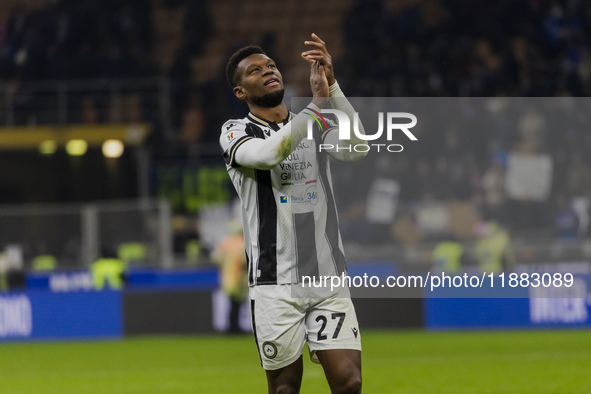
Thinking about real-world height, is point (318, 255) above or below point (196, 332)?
above

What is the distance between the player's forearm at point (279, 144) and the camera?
4.21m

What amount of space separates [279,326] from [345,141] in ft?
2.87

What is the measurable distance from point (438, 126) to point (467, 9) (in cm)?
622

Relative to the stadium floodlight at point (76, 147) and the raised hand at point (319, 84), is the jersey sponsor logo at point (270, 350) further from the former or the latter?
the stadium floodlight at point (76, 147)

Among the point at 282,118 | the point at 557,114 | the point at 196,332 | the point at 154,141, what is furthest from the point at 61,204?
the point at 282,118

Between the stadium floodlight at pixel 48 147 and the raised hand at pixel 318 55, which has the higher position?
the raised hand at pixel 318 55

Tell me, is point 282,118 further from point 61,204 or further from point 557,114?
point 61,204

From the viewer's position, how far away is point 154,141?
64.5 feet

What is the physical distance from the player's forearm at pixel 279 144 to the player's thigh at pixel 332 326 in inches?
27.5

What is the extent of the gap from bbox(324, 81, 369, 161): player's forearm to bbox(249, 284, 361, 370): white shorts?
2.04ft

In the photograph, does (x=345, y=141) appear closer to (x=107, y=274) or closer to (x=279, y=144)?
(x=279, y=144)

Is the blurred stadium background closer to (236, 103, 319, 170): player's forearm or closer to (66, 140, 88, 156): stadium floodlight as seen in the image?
(66, 140, 88, 156): stadium floodlight

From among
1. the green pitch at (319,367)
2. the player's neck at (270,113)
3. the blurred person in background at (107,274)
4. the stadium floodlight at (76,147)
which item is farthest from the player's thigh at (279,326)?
the stadium floodlight at (76,147)

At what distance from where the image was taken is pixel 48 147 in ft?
65.4
